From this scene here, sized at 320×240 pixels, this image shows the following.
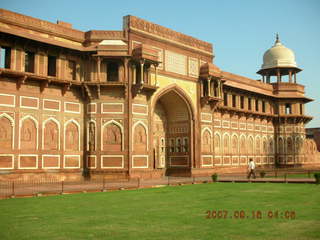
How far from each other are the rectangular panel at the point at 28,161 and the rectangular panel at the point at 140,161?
6.10 metres

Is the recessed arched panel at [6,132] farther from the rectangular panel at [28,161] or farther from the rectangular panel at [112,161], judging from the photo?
the rectangular panel at [112,161]

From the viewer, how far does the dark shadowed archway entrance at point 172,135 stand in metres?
30.5

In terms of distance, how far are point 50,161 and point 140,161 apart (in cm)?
575

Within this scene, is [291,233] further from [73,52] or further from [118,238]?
[73,52]

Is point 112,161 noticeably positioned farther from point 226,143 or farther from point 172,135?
point 226,143

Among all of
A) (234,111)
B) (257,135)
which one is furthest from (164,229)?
(257,135)

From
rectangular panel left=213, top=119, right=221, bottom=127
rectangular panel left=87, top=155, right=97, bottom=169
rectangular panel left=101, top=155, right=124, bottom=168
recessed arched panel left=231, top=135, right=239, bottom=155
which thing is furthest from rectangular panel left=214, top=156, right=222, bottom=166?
rectangular panel left=87, top=155, right=97, bottom=169

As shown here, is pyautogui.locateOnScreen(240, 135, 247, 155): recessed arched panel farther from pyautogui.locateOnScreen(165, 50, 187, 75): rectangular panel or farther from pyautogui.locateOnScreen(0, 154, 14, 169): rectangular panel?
pyautogui.locateOnScreen(0, 154, 14, 169): rectangular panel

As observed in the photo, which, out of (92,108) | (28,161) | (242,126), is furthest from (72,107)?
(242,126)

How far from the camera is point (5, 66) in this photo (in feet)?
72.0

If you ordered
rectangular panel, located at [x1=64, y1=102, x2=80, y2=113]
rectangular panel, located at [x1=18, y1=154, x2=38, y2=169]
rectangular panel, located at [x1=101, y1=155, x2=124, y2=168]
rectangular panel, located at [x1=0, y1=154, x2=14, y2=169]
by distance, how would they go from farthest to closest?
rectangular panel, located at [x1=101, y1=155, x2=124, y2=168]
rectangular panel, located at [x1=64, y1=102, x2=80, y2=113]
rectangular panel, located at [x1=18, y1=154, x2=38, y2=169]
rectangular panel, located at [x1=0, y1=154, x2=14, y2=169]

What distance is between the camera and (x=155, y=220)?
9031 mm

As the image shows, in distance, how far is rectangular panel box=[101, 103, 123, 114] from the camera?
2464cm

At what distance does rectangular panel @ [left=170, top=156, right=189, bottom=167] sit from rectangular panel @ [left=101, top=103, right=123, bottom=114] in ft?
27.0
